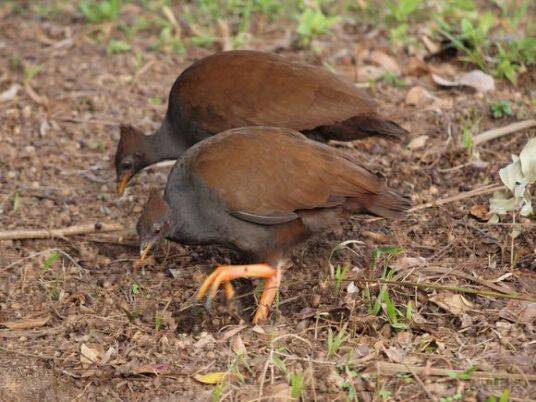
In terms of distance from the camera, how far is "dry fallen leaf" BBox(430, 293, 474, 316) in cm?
482

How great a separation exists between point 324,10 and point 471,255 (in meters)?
3.98

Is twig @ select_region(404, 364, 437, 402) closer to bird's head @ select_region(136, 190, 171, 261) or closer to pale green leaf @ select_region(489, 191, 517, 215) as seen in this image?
pale green leaf @ select_region(489, 191, 517, 215)

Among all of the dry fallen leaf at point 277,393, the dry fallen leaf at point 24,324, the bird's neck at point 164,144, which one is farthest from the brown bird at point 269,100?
the dry fallen leaf at point 277,393

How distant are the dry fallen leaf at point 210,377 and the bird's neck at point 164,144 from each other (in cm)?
240

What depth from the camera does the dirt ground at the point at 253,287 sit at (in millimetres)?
4410

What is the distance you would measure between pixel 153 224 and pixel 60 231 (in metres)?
1.01

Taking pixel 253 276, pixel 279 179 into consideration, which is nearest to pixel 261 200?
pixel 279 179

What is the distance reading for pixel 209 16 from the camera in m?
8.70

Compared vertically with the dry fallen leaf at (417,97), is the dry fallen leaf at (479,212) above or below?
below

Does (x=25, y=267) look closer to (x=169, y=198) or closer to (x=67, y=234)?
(x=67, y=234)

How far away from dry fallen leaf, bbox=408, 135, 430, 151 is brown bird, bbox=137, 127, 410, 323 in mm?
1319

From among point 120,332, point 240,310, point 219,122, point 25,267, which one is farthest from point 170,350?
→ point 219,122

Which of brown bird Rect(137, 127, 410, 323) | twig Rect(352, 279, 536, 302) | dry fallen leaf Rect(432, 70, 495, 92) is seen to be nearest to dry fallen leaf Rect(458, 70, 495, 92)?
dry fallen leaf Rect(432, 70, 495, 92)

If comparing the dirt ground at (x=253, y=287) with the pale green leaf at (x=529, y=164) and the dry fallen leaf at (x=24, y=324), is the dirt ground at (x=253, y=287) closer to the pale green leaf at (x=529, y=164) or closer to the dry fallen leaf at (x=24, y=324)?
the dry fallen leaf at (x=24, y=324)
